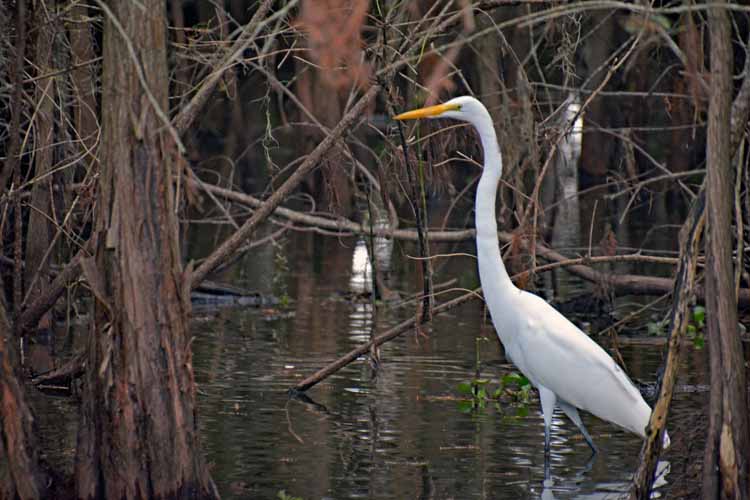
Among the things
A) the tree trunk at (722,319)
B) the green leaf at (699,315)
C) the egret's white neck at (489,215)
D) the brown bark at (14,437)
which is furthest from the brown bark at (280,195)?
the green leaf at (699,315)

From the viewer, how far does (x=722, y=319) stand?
470cm

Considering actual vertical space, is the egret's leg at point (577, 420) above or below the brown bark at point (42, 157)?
below

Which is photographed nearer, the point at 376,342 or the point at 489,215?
the point at 489,215

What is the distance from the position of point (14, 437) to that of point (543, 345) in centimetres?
290

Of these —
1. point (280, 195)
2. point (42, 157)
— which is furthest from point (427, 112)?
point (42, 157)

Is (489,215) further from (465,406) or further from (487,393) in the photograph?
(487,393)

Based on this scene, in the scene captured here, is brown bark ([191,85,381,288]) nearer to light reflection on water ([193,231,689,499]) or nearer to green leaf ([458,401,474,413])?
light reflection on water ([193,231,689,499])

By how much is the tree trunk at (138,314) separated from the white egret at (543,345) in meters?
2.00

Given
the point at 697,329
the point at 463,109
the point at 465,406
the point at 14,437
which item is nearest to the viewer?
the point at 14,437

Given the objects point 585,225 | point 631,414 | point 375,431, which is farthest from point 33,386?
point 585,225

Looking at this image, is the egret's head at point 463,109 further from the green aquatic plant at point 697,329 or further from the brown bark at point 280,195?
the green aquatic plant at point 697,329

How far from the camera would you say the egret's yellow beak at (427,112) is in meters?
6.12

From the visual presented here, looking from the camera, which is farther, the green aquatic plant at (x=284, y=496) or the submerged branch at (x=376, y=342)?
the submerged branch at (x=376, y=342)

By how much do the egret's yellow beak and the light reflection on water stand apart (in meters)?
1.71
